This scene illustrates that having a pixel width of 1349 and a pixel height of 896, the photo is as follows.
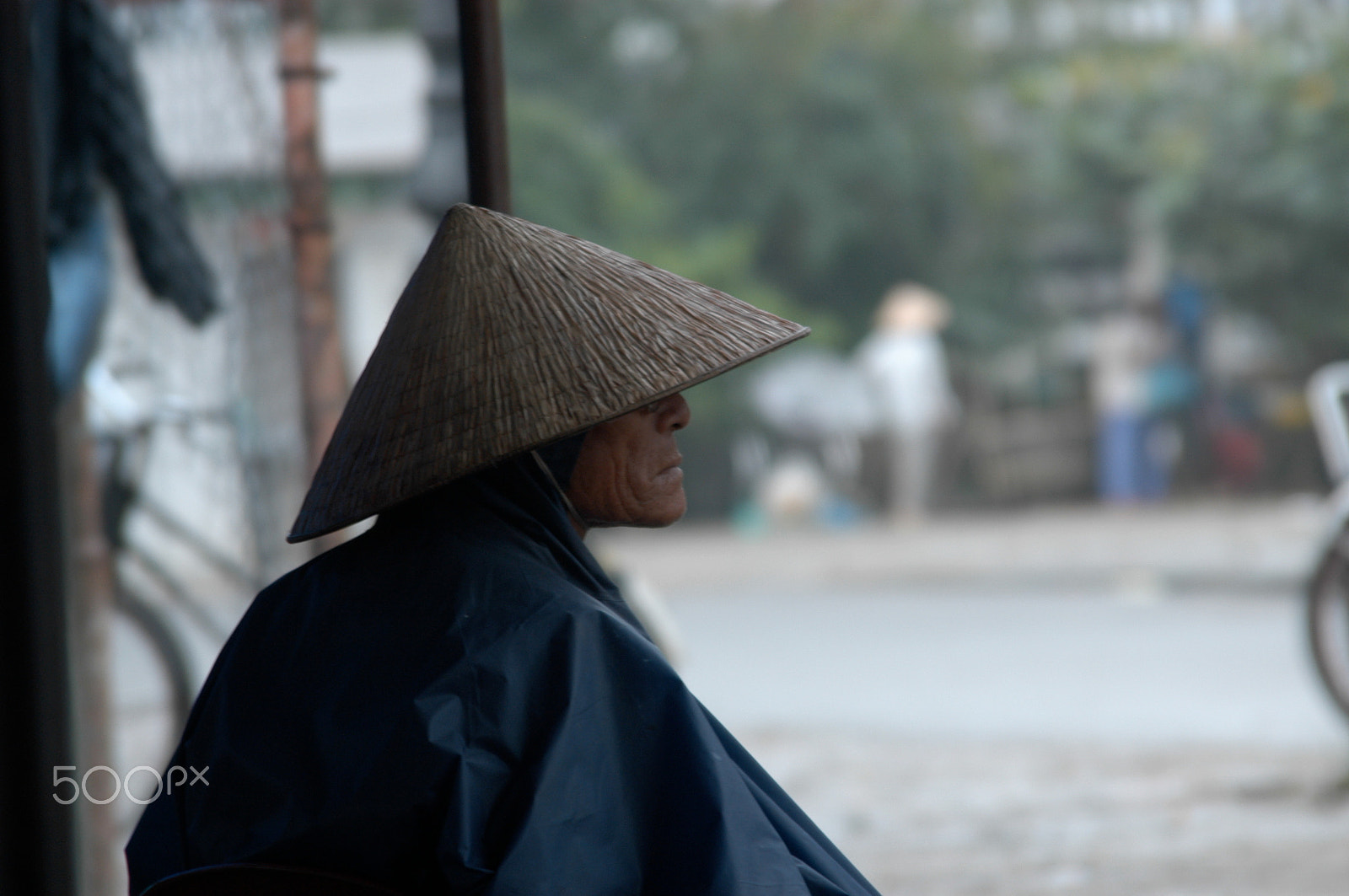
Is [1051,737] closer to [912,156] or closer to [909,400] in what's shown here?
[909,400]

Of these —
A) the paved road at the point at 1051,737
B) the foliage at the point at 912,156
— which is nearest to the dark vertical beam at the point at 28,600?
the paved road at the point at 1051,737

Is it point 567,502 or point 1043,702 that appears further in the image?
point 1043,702

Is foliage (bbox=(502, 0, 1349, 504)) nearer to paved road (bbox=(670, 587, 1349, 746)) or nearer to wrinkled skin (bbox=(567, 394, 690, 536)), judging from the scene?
paved road (bbox=(670, 587, 1349, 746))

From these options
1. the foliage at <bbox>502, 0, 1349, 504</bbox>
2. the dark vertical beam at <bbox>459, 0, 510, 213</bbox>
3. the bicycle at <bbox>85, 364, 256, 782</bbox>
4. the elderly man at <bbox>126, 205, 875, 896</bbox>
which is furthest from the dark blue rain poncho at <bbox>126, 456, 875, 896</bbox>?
the foliage at <bbox>502, 0, 1349, 504</bbox>

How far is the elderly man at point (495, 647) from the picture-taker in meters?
1.29

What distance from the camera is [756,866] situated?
4.30 ft

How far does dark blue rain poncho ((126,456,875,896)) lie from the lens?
4.20 feet

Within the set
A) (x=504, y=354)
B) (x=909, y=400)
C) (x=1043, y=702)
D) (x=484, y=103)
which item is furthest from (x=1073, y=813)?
(x=909, y=400)

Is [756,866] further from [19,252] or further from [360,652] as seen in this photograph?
[19,252]

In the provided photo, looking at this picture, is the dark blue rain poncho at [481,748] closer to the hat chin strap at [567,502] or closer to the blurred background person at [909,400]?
the hat chin strap at [567,502]

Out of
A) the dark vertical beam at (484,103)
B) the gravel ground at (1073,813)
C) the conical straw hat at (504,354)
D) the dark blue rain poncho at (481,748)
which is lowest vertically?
the gravel ground at (1073,813)

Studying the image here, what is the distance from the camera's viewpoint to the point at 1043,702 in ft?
21.5

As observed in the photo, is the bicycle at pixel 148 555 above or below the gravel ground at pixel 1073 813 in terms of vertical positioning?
above

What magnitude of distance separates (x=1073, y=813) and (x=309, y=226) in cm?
295
